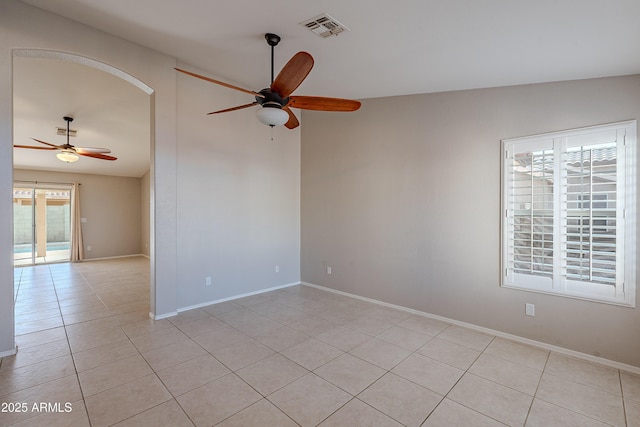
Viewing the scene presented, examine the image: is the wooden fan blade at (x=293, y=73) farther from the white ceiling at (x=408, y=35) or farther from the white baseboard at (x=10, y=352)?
the white baseboard at (x=10, y=352)

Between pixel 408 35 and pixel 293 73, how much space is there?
1143 mm

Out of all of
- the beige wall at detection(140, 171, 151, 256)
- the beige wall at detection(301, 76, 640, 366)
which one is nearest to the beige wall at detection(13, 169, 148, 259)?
the beige wall at detection(140, 171, 151, 256)

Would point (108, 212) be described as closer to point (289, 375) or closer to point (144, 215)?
point (144, 215)

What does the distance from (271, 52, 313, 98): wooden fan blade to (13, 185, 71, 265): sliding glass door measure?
8.83 m

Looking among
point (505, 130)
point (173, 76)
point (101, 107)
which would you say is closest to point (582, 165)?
point (505, 130)

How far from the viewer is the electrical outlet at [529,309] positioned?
3070mm

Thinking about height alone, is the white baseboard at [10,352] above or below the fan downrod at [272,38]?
below

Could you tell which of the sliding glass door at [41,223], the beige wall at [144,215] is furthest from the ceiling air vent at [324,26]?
the sliding glass door at [41,223]

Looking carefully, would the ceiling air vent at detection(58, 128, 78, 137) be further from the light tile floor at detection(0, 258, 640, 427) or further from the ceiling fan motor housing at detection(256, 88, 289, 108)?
the ceiling fan motor housing at detection(256, 88, 289, 108)

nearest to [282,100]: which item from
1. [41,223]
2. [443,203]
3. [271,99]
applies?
[271,99]

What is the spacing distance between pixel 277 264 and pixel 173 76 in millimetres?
3347

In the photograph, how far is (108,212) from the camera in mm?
8727

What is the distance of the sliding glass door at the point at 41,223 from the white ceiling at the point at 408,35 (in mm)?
7549

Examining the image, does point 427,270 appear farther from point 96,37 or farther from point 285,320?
point 96,37
